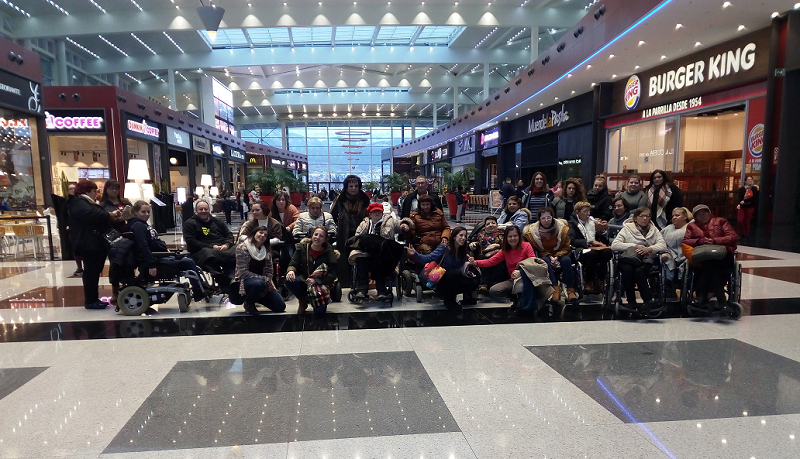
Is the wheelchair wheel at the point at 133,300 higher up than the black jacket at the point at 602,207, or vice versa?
the black jacket at the point at 602,207

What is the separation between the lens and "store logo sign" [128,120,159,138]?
14430 mm

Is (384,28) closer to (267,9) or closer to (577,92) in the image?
(267,9)

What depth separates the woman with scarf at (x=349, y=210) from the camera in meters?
5.60

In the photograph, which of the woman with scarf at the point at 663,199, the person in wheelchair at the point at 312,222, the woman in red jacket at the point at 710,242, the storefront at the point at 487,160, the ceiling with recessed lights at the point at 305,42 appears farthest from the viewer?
the storefront at the point at 487,160

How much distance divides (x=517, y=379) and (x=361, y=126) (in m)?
47.4

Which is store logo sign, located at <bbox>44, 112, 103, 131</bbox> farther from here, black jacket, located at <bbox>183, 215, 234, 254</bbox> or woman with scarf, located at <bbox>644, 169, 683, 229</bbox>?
woman with scarf, located at <bbox>644, 169, 683, 229</bbox>

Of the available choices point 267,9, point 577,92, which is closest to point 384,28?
point 267,9

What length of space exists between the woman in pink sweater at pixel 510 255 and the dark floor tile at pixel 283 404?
67.4 inches

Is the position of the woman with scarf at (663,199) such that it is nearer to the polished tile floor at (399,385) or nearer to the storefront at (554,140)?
the polished tile floor at (399,385)

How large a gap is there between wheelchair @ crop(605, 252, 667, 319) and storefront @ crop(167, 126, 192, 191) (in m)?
18.3

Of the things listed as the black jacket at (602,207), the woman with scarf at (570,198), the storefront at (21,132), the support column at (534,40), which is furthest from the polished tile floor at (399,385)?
the support column at (534,40)

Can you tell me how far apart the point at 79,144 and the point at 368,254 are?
590 inches

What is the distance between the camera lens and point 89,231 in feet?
15.9

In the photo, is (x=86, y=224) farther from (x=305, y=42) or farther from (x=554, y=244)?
(x=305, y=42)
